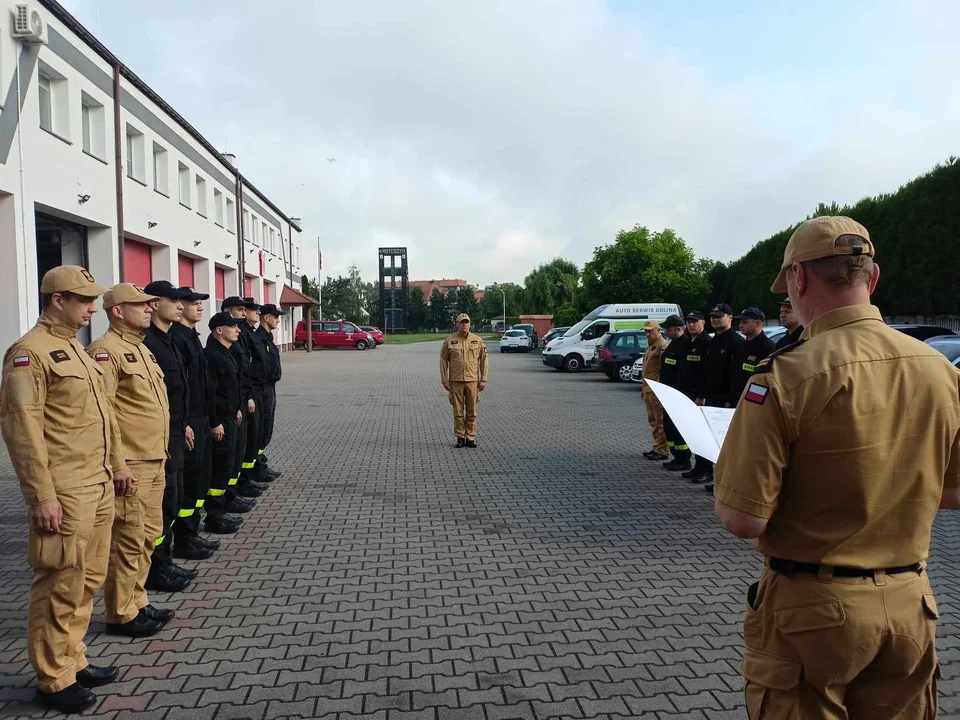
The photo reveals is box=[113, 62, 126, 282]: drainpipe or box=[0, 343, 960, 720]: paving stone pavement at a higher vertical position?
box=[113, 62, 126, 282]: drainpipe

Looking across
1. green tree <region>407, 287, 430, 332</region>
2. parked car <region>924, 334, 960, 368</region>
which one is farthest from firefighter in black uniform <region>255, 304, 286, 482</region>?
green tree <region>407, 287, 430, 332</region>

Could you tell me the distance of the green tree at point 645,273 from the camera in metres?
50.8

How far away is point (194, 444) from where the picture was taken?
520cm

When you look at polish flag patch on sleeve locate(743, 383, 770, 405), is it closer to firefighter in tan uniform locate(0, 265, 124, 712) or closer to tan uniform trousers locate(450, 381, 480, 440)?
firefighter in tan uniform locate(0, 265, 124, 712)

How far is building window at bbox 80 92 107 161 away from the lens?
1808cm

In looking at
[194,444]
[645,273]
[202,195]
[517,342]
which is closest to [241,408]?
[194,444]

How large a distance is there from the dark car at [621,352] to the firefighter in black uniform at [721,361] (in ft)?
46.6

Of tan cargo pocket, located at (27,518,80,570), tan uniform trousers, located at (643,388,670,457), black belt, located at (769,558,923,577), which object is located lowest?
tan uniform trousers, located at (643,388,670,457)

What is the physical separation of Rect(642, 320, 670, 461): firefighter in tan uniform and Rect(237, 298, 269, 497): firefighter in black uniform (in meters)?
4.99

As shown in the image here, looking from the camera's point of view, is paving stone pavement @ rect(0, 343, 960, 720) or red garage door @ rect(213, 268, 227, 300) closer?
paving stone pavement @ rect(0, 343, 960, 720)

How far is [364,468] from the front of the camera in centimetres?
927

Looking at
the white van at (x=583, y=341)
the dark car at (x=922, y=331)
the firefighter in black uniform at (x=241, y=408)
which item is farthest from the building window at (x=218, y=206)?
the dark car at (x=922, y=331)

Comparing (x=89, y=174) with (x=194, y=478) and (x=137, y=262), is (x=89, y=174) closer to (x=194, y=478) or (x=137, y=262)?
(x=137, y=262)

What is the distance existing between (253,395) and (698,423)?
4.87m
